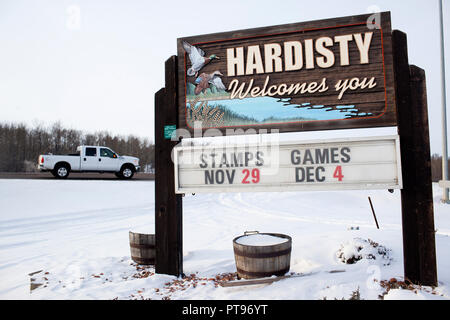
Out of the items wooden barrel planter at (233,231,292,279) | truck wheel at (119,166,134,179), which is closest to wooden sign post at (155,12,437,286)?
wooden barrel planter at (233,231,292,279)

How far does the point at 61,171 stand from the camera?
56.0 ft

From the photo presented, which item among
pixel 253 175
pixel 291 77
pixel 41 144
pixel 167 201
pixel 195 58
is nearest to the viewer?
pixel 253 175

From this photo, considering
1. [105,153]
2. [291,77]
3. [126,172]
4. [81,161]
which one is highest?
[291,77]

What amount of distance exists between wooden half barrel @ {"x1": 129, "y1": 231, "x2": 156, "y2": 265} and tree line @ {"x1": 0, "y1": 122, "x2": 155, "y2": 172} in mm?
43586

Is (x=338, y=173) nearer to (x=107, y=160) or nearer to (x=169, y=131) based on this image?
(x=169, y=131)

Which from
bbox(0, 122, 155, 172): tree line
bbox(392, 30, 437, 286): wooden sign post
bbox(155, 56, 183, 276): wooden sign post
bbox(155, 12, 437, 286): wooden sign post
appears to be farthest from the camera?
bbox(0, 122, 155, 172): tree line

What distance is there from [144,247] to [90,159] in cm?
1407

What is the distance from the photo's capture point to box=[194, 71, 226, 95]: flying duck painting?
Result: 4.77 metres

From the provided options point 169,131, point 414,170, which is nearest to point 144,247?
point 169,131

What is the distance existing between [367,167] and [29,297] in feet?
17.5

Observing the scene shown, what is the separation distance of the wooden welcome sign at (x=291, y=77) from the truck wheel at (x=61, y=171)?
1548 cm

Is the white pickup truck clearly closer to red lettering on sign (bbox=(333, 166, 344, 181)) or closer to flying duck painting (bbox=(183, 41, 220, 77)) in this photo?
flying duck painting (bbox=(183, 41, 220, 77))

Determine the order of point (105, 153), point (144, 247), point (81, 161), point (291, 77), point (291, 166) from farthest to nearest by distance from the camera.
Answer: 1. point (105, 153)
2. point (81, 161)
3. point (144, 247)
4. point (291, 77)
5. point (291, 166)
